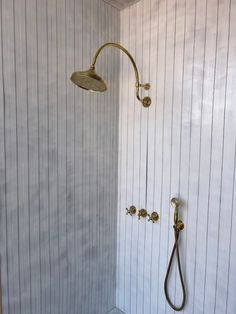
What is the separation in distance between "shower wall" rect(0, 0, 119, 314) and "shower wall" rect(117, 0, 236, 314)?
0.65 ft

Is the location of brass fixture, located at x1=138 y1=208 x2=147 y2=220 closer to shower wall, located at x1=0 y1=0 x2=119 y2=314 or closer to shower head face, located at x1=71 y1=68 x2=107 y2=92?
shower wall, located at x1=0 y1=0 x2=119 y2=314

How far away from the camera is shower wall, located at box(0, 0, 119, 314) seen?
1.21m

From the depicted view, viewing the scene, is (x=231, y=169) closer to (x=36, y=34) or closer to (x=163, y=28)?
(x=163, y=28)

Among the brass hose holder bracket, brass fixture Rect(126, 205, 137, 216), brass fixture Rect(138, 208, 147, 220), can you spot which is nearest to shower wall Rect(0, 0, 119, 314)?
brass fixture Rect(126, 205, 137, 216)

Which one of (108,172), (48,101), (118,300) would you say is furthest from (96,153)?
(118,300)

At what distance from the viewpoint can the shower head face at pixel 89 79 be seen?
1151 millimetres

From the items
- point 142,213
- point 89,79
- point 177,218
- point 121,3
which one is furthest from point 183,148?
point 121,3

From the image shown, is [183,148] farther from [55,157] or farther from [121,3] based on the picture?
[121,3]

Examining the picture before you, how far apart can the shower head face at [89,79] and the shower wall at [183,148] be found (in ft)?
1.56

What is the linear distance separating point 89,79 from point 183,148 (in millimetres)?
Answer: 700

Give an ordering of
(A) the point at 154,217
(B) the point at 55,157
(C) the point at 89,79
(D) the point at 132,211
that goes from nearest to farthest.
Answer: (C) the point at 89,79, (B) the point at 55,157, (A) the point at 154,217, (D) the point at 132,211

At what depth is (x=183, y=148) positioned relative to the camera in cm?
144

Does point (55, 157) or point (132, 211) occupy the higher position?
point (55, 157)

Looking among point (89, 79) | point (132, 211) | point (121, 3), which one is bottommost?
point (132, 211)
